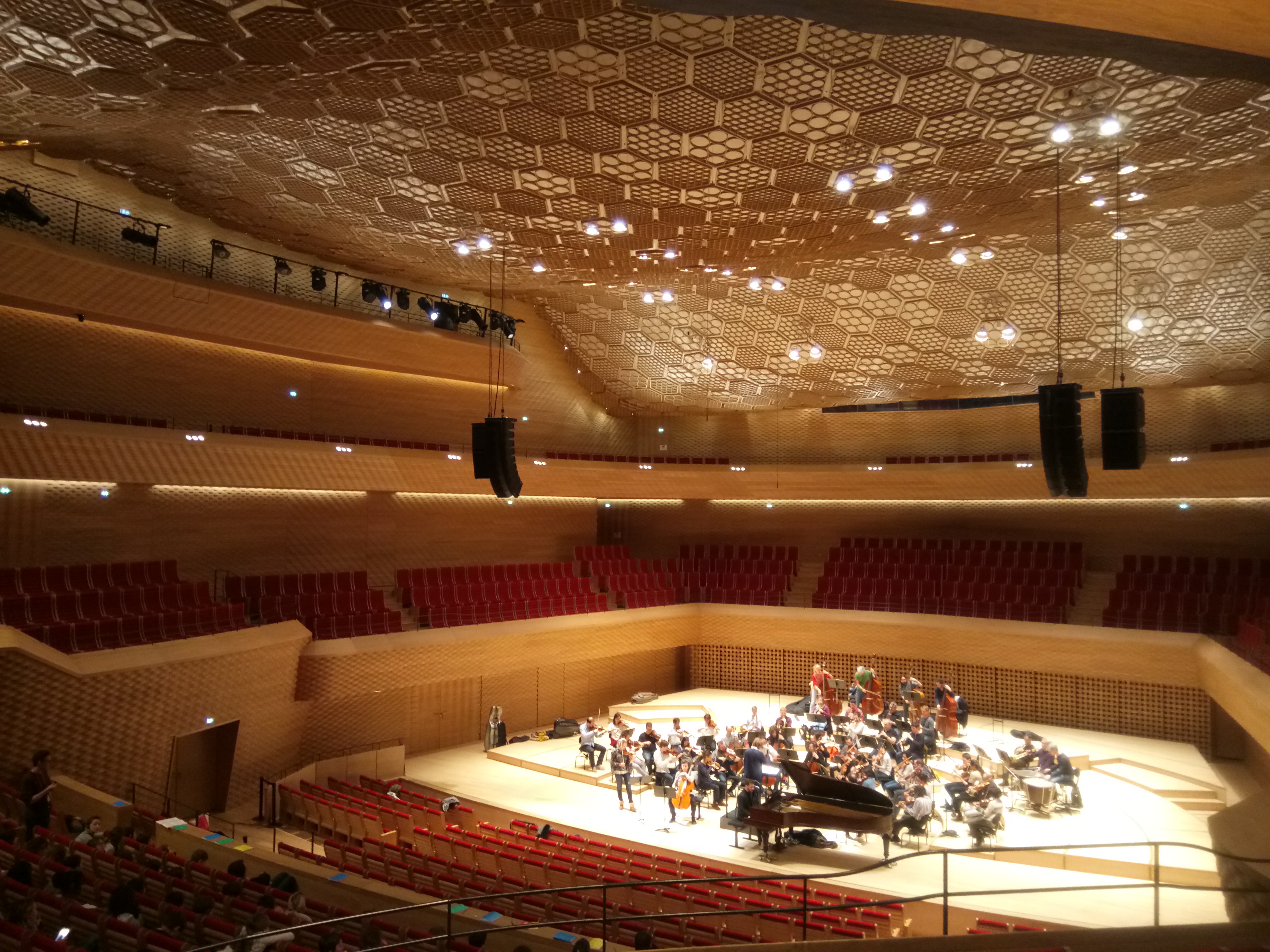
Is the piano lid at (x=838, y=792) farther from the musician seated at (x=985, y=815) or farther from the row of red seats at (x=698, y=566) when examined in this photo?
the row of red seats at (x=698, y=566)

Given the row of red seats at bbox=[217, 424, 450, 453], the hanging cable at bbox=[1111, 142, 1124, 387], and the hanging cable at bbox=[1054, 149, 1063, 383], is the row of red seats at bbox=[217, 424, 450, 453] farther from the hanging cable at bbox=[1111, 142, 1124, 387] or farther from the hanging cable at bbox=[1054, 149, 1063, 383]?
the hanging cable at bbox=[1111, 142, 1124, 387]

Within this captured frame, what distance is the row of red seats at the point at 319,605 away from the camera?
551 inches

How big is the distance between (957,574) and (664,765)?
9012 millimetres

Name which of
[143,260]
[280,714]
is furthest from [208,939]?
[143,260]

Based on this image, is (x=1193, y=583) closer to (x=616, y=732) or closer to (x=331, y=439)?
(x=616, y=732)

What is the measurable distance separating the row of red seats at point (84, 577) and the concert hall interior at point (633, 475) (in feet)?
0.27

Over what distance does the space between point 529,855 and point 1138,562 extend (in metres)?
14.1

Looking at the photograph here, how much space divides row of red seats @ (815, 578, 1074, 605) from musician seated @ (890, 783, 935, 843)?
7.59 metres

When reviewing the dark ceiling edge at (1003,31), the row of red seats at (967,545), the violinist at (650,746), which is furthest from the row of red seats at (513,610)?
the dark ceiling edge at (1003,31)

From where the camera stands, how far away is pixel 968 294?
47.5 feet

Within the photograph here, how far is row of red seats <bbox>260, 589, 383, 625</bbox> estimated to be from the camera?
45.9ft

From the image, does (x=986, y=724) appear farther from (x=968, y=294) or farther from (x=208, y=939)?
(x=208, y=939)

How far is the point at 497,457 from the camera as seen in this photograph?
11789 millimetres

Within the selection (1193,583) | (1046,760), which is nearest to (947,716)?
(1046,760)
